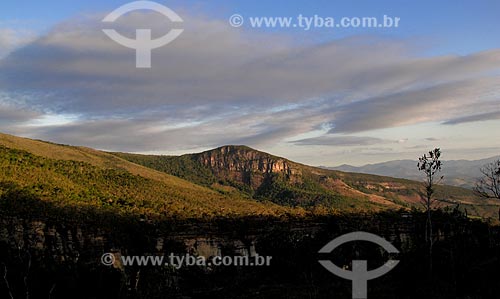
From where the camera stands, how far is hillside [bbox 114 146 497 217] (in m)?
144

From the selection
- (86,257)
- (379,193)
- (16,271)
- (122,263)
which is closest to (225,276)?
(122,263)

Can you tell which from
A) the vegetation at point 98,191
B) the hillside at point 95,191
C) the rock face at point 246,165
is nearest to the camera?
the hillside at point 95,191

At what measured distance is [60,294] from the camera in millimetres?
35000

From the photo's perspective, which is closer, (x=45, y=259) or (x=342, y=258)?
(x=45, y=259)

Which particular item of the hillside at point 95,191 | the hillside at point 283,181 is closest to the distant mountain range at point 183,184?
the hillside at point 95,191

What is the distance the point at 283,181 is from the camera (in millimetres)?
162250

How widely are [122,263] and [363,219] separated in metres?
29.9

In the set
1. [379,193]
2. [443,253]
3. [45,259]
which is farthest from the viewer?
[379,193]

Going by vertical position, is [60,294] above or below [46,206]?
below

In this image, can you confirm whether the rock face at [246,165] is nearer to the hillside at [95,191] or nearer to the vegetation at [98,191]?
the hillside at [95,191]

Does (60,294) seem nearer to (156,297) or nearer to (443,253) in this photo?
(156,297)
